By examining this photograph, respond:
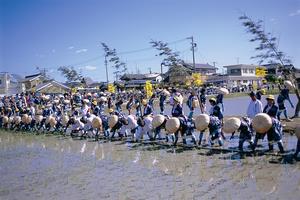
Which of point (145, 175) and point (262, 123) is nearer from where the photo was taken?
point (145, 175)

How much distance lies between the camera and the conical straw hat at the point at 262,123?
10625mm

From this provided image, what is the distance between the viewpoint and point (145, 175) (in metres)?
10.0

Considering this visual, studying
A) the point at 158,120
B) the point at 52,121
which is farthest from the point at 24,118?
the point at 158,120

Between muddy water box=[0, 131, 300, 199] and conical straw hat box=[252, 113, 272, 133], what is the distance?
841 millimetres

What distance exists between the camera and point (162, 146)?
46.8 feet

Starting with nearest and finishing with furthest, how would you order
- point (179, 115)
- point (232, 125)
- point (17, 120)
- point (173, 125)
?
point (232, 125) → point (173, 125) → point (179, 115) → point (17, 120)

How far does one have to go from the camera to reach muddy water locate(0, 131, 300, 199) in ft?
26.4

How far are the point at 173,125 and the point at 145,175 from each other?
12.3 ft

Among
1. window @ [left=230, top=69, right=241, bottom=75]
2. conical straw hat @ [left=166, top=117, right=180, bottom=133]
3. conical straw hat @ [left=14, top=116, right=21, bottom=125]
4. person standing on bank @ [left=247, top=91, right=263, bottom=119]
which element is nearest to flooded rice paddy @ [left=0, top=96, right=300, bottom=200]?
conical straw hat @ [left=166, top=117, right=180, bottom=133]

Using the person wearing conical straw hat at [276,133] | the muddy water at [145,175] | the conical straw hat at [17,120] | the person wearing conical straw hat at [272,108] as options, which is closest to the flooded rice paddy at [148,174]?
the muddy water at [145,175]

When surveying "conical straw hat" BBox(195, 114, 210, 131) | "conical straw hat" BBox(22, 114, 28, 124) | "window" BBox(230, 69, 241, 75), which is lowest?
"conical straw hat" BBox(195, 114, 210, 131)

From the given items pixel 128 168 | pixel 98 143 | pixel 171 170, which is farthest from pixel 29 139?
pixel 171 170

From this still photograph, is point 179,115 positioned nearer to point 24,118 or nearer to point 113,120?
point 113,120

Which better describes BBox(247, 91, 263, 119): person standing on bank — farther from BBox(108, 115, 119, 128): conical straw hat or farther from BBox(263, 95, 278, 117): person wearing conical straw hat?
BBox(108, 115, 119, 128): conical straw hat
